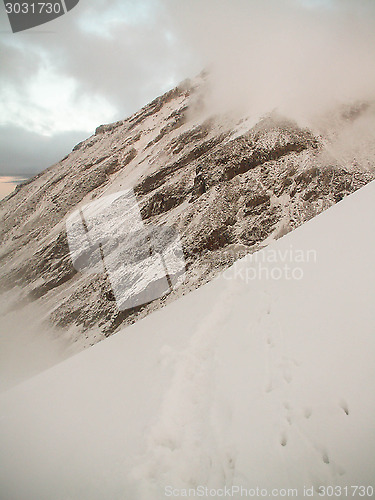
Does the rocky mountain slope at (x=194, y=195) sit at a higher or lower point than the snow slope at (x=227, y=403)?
higher

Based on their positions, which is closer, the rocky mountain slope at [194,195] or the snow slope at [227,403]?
the snow slope at [227,403]

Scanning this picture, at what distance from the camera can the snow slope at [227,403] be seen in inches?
98.0

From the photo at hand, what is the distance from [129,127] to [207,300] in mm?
53622

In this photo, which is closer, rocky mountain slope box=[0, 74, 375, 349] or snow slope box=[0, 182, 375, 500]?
snow slope box=[0, 182, 375, 500]

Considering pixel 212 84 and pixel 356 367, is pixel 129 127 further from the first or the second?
pixel 356 367

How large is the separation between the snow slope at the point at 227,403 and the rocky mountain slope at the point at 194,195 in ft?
59.5

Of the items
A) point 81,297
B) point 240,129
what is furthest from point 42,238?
point 240,129

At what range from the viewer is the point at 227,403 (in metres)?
3.35

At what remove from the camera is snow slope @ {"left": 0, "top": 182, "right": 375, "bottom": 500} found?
2.49 metres

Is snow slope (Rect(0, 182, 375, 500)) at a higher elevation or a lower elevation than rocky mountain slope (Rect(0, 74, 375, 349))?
lower

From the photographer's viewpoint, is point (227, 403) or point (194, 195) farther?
point (194, 195)

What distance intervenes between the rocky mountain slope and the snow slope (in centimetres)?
1814

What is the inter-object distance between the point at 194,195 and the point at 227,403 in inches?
1135

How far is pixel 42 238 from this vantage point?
132ft
